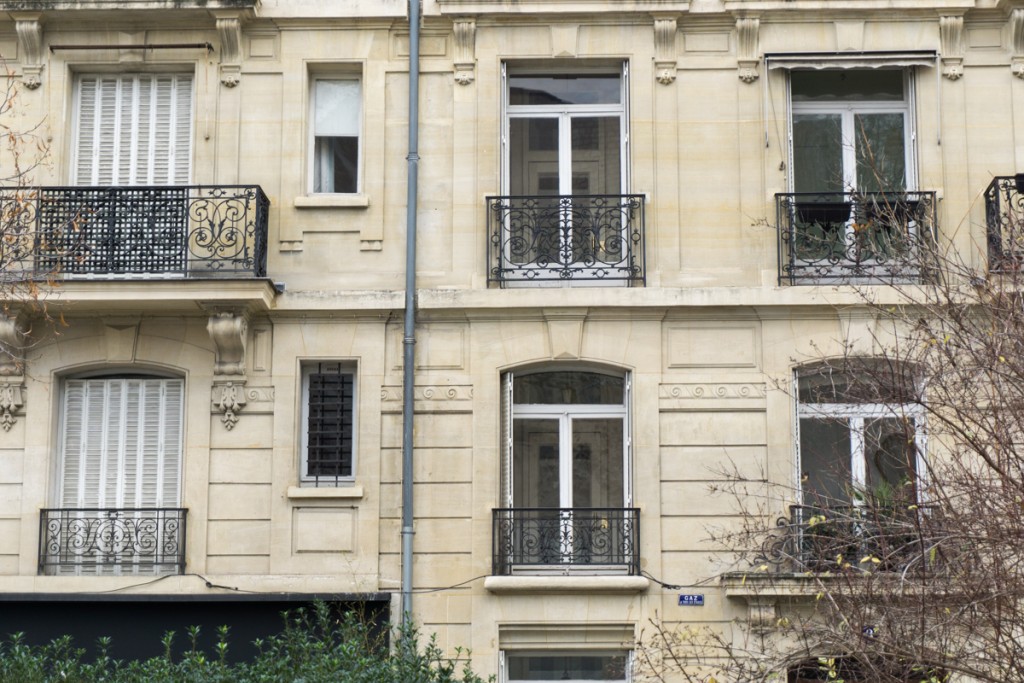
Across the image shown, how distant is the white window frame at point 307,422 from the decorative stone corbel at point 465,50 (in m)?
3.39

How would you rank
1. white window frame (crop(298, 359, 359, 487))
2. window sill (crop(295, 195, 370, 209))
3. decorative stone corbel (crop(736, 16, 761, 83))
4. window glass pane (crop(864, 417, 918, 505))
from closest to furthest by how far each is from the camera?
window glass pane (crop(864, 417, 918, 505)) < white window frame (crop(298, 359, 359, 487)) < window sill (crop(295, 195, 370, 209)) < decorative stone corbel (crop(736, 16, 761, 83))

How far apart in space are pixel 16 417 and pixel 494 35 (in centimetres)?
663

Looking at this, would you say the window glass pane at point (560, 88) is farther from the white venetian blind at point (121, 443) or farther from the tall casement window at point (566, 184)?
the white venetian blind at point (121, 443)

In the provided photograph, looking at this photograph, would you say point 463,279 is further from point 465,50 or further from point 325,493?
point 325,493

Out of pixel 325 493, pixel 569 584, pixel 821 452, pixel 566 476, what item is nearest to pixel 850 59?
pixel 821 452

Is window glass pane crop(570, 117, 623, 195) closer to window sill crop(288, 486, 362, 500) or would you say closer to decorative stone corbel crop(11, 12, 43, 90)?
window sill crop(288, 486, 362, 500)

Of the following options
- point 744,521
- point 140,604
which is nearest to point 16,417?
point 140,604

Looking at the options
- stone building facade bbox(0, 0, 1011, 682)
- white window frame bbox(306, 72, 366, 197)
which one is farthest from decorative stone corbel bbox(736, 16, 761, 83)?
white window frame bbox(306, 72, 366, 197)

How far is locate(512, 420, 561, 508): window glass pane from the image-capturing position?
17672mm

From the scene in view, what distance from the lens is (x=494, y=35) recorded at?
18281mm

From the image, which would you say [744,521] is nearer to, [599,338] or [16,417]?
[599,338]

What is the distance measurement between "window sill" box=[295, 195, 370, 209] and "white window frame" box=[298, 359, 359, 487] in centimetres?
167

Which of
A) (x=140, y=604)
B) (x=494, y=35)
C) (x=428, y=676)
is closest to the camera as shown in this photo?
(x=428, y=676)

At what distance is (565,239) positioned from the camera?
58.6ft
